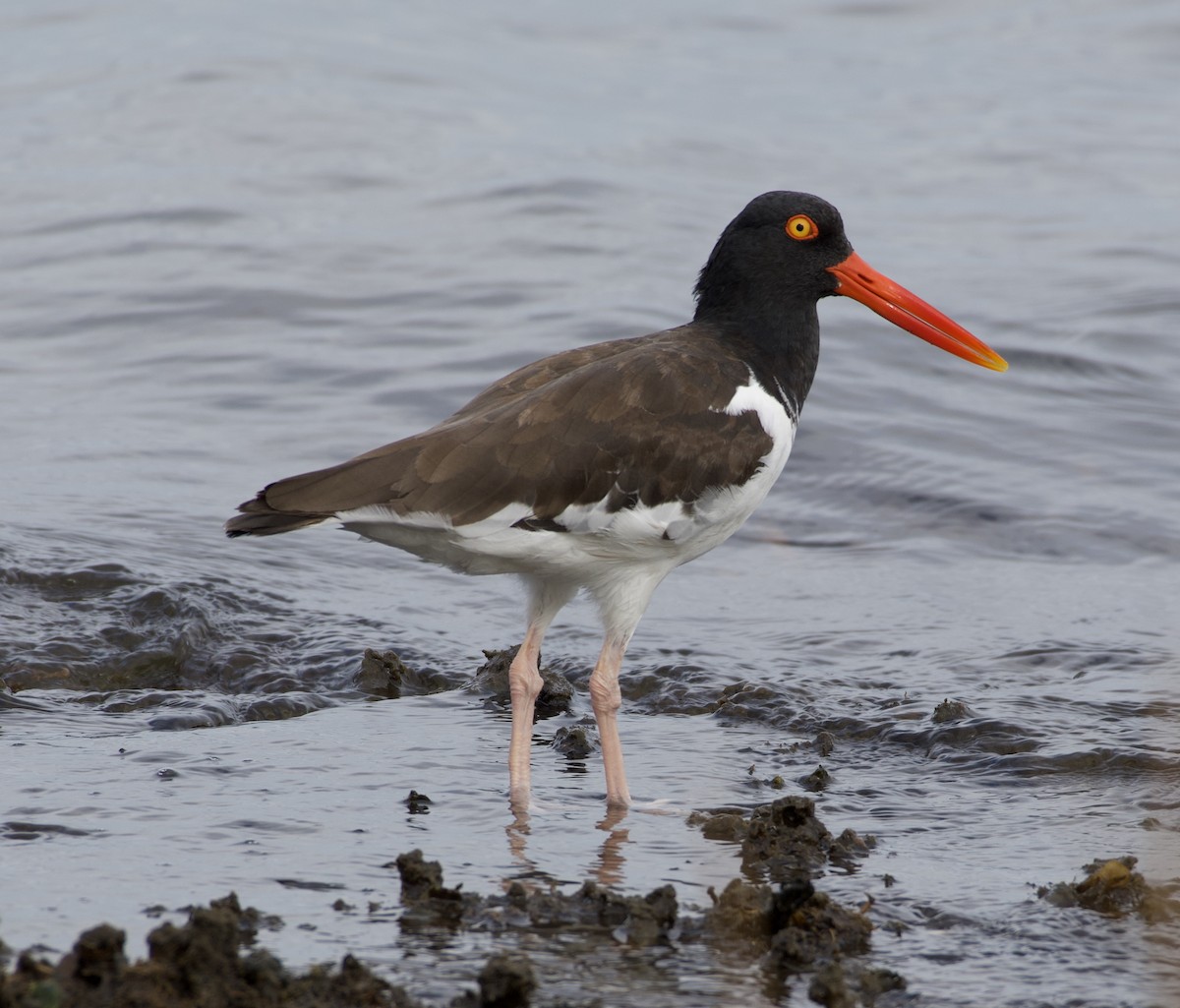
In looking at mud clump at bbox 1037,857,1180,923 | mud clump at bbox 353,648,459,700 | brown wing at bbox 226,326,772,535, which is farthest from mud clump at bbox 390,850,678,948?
mud clump at bbox 353,648,459,700

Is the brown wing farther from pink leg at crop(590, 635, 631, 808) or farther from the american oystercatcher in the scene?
pink leg at crop(590, 635, 631, 808)

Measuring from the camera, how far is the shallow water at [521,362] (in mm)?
4617

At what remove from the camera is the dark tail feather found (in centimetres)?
484

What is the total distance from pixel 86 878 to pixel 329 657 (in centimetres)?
242

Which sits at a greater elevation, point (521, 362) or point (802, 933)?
point (521, 362)

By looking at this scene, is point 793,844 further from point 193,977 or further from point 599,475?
point 193,977

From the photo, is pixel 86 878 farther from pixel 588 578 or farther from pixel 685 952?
pixel 588 578

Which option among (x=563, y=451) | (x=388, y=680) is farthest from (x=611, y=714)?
(x=388, y=680)

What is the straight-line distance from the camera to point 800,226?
6.02m

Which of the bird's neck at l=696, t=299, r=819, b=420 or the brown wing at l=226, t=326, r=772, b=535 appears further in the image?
the bird's neck at l=696, t=299, r=819, b=420

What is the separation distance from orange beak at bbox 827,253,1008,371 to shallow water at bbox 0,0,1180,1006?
1315mm

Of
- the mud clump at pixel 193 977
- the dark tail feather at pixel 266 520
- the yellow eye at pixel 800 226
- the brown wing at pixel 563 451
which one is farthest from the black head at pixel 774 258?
the mud clump at pixel 193 977

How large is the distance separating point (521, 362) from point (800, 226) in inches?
221

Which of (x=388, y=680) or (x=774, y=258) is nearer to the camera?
(x=774, y=258)
